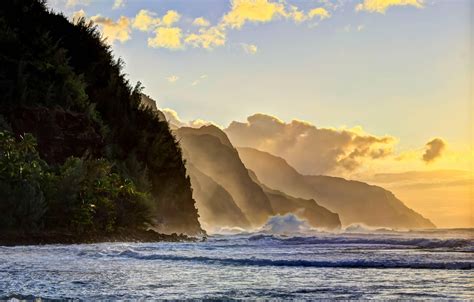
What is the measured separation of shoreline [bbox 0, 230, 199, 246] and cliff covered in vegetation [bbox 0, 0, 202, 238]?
0.69m

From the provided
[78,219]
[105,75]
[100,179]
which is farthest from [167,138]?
[78,219]

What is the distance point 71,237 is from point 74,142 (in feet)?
43.6

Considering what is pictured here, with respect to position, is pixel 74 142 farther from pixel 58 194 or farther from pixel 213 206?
pixel 213 206

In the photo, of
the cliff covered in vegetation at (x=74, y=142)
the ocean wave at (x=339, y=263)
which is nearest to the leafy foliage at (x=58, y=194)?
the cliff covered in vegetation at (x=74, y=142)

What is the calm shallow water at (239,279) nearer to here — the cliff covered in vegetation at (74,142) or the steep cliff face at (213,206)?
the cliff covered in vegetation at (74,142)

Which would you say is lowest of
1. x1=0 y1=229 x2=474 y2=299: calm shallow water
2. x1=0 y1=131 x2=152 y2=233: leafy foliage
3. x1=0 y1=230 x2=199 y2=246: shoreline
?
x1=0 y1=229 x2=474 y2=299: calm shallow water

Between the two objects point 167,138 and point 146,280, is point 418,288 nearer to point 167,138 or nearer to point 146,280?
point 146,280

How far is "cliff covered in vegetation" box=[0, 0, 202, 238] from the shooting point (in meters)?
34.4

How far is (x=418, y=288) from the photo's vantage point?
11938mm

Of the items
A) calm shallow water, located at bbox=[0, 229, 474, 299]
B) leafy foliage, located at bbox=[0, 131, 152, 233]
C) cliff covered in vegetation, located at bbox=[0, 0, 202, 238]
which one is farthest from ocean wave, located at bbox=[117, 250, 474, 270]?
cliff covered in vegetation, located at bbox=[0, 0, 202, 238]

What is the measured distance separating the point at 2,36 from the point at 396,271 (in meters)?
39.9

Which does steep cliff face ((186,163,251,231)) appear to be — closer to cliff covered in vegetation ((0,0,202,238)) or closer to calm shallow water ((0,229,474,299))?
cliff covered in vegetation ((0,0,202,238))

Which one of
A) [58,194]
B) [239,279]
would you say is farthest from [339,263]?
[58,194]

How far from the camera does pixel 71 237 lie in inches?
1289
